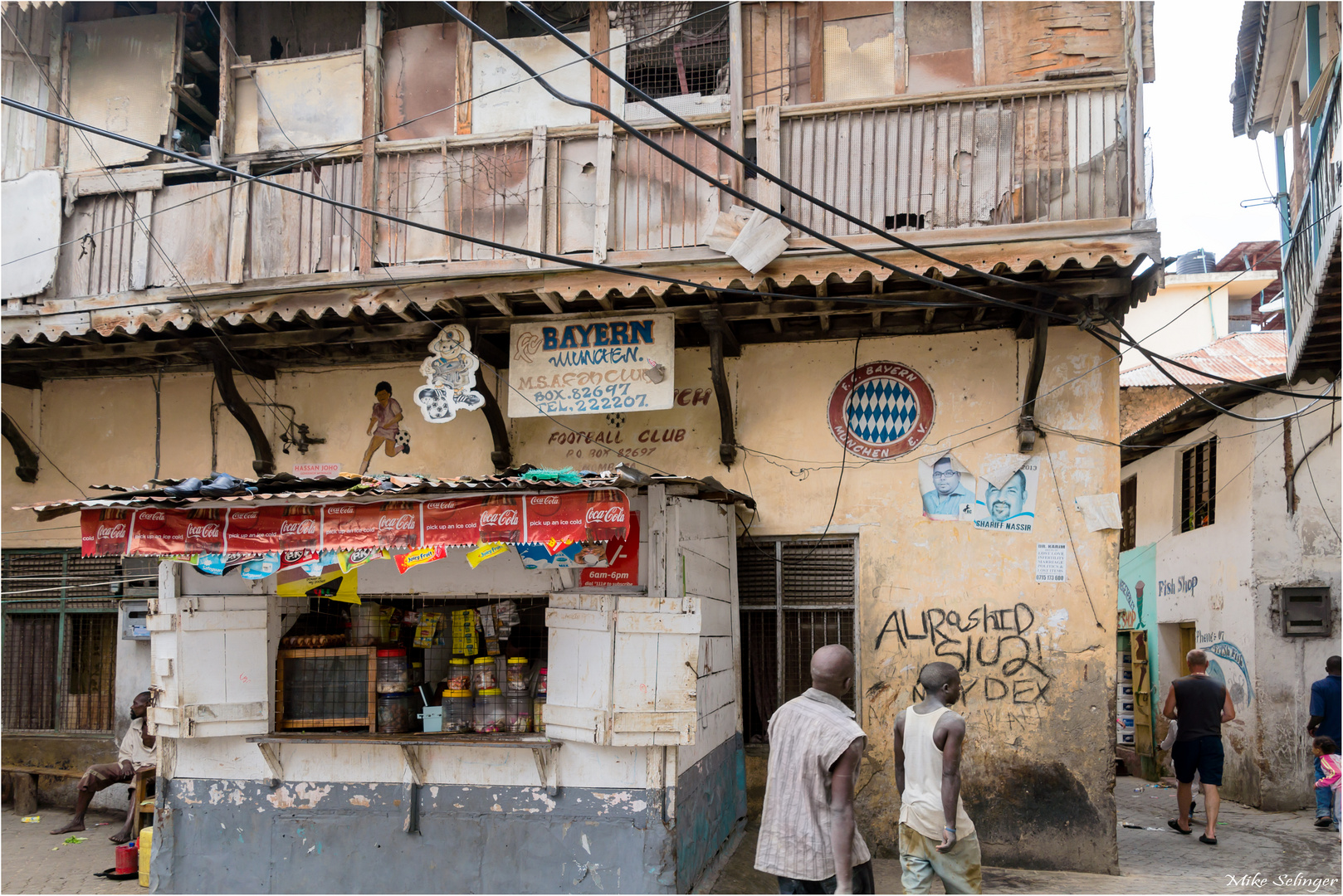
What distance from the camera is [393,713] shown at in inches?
288

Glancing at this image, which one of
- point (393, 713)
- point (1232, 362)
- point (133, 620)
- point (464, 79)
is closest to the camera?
point (393, 713)

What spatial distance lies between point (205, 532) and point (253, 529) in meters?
0.37

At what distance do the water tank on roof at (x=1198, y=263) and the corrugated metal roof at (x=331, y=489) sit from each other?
23.4 m

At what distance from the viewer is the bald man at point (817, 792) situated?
13.6 feet

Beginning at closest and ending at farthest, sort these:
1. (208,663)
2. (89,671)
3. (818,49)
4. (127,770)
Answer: (208,663)
(818,49)
(127,770)
(89,671)

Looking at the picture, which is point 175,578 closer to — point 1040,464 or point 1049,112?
point 1040,464

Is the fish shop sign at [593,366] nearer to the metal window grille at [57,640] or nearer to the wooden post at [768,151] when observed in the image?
the wooden post at [768,151]

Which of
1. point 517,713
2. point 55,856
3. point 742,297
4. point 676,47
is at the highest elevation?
point 676,47

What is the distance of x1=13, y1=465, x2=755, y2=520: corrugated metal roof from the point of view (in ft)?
20.8

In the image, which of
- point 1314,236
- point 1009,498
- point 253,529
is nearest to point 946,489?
point 1009,498

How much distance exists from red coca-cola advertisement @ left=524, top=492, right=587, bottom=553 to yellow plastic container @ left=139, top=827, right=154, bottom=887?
387 cm

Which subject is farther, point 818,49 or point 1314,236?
point 1314,236

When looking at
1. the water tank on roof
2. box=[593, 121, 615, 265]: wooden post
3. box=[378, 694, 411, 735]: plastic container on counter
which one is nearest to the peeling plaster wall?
box=[593, 121, 615, 265]: wooden post

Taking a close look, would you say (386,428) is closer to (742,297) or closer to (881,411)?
(742,297)
